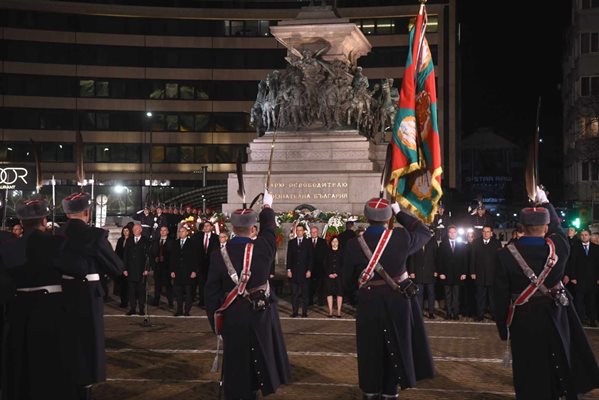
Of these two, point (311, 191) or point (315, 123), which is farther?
point (315, 123)

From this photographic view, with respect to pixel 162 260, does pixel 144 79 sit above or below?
above

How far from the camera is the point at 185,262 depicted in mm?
21578

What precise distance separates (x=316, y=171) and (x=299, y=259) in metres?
9.83

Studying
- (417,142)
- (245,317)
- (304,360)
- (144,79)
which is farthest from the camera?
(144,79)

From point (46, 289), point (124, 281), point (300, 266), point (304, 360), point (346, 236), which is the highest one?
point (346, 236)

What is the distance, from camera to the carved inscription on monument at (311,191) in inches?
1189

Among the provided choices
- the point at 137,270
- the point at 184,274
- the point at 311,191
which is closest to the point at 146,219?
the point at 311,191

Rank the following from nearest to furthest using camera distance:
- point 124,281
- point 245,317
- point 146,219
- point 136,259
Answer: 1. point 245,317
2. point 136,259
3. point 124,281
4. point 146,219

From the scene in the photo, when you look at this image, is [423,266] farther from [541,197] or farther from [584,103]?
[584,103]

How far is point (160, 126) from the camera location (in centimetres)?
7969

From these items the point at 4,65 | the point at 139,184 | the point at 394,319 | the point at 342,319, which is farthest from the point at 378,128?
the point at 4,65

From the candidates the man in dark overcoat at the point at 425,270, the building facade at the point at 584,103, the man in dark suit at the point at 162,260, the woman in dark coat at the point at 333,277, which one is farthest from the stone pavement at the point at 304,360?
the building facade at the point at 584,103

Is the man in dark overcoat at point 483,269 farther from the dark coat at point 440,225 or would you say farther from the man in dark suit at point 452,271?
the dark coat at point 440,225

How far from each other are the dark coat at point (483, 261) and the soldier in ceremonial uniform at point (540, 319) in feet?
35.5
